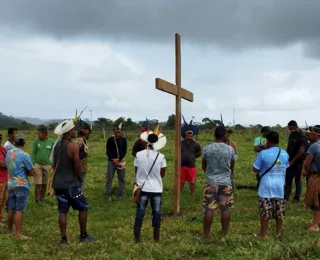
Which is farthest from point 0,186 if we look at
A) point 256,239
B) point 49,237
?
point 256,239

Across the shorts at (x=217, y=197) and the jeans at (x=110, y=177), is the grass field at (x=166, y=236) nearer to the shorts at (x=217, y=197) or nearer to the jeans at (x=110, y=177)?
the jeans at (x=110, y=177)

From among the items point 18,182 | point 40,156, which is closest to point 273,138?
point 18,182

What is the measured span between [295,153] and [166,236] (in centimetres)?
460

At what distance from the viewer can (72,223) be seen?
27.0ft

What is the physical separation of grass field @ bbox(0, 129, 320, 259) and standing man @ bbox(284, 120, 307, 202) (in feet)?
2.02

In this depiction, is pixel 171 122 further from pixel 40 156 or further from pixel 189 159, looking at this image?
pixel 40 156

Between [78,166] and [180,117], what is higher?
[180,117]

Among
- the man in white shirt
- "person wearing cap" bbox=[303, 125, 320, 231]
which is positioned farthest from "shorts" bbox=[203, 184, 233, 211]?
"person wearing cap" bbox=[303, 125, 320, 231]

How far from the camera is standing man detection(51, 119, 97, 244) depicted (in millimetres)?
6258

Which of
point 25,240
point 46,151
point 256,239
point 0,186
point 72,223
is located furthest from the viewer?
point 46,151

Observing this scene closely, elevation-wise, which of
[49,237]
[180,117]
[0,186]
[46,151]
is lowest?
[49,237]

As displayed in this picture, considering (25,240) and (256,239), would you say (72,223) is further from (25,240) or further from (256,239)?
(256,239)

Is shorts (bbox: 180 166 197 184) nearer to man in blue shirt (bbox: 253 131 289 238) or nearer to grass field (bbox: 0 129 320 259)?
grass field (bbox: 0 129 320 259)

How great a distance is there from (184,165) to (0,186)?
486cm
